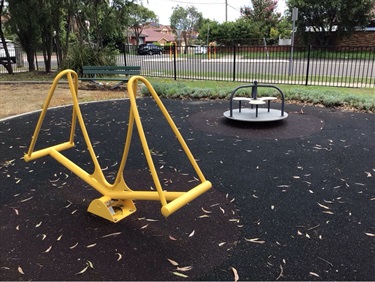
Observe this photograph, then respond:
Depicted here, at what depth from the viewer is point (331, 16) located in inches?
1024

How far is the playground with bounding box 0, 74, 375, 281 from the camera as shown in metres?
2.37

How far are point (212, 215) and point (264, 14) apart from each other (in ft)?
127

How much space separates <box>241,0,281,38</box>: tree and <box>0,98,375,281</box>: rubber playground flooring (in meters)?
34.2

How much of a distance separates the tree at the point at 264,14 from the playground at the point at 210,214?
34130 mm

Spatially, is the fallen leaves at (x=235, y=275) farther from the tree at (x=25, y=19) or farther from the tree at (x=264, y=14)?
the tree at (x=264, y=14)

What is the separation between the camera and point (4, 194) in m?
3.46

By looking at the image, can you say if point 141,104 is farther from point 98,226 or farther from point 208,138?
point 98,226

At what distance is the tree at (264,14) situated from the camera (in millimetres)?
36781

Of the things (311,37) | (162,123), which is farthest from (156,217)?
(311,37)

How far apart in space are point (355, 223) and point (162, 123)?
4.05m

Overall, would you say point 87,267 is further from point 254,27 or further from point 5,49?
point 254,27

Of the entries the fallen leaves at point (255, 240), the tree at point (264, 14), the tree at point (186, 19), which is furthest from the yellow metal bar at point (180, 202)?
the tree at point (186, 19)

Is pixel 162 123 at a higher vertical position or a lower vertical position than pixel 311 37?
lower

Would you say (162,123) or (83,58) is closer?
(162,123)
